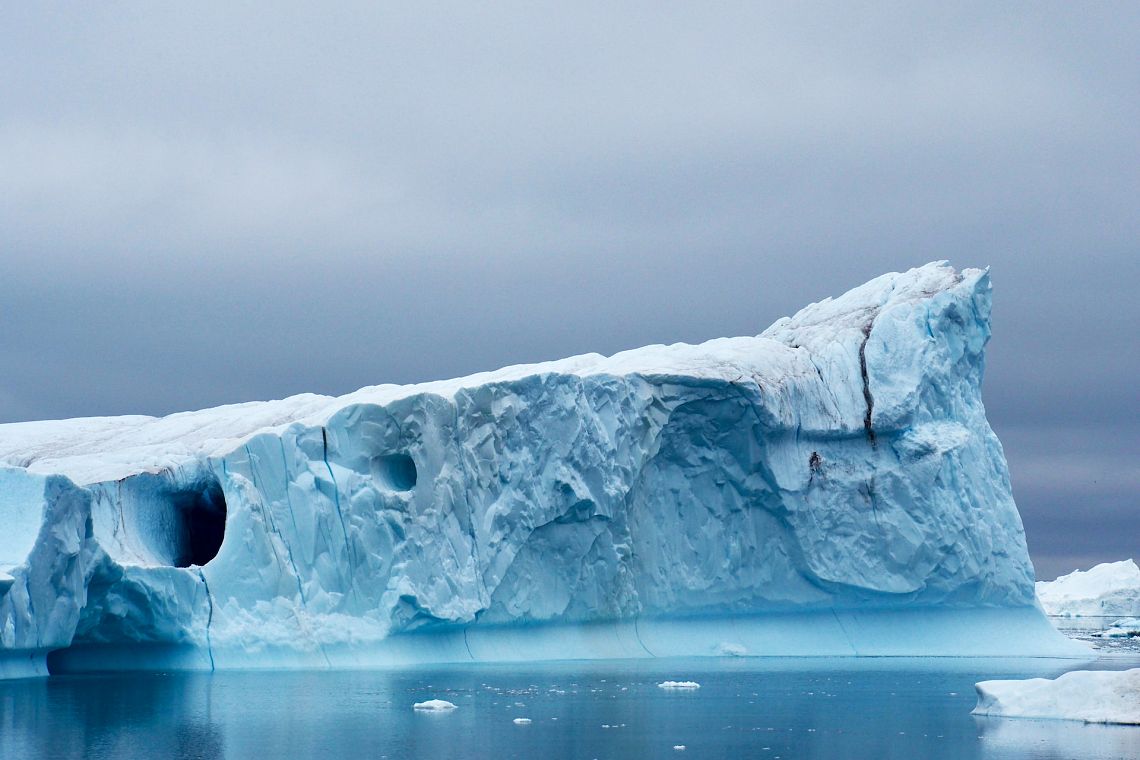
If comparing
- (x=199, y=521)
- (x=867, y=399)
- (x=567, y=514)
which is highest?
(x=867, y=399)

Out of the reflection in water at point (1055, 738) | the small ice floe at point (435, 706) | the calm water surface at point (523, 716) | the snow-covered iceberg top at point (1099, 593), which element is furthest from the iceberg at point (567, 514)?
the snow-covered iceberg top at point (1099, 593)

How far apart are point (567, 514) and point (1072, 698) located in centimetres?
903

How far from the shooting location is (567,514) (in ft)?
72.2

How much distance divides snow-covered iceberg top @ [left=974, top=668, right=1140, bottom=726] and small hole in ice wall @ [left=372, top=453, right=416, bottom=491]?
9291 mm

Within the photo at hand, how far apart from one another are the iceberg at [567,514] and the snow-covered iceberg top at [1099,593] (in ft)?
76.5

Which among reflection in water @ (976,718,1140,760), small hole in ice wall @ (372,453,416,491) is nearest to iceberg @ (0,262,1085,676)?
small hole in ice wall @ (372,453,416,491)

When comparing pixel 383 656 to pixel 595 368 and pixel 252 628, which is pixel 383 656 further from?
pixel 595 368

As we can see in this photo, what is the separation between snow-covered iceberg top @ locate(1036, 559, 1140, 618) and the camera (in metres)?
46.8

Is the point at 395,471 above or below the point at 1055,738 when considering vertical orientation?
above

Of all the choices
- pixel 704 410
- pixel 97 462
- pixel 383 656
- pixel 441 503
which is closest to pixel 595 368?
pixel 704 410

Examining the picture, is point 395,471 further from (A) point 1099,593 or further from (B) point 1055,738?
(A) point 1099,593

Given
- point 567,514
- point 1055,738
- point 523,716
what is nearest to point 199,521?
point 567,514

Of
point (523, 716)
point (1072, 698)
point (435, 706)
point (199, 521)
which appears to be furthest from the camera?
point (199, 521)

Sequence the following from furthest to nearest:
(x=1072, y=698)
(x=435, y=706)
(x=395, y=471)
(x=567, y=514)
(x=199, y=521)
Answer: (x=199, y=521)
(x=567, y=514)
(x=395, y=471)
(x=435, y=706)
(x=1072, y=698)
